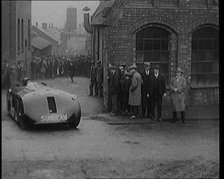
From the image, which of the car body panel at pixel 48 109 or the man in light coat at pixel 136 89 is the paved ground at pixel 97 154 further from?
the man in light coat at pixel 136 89

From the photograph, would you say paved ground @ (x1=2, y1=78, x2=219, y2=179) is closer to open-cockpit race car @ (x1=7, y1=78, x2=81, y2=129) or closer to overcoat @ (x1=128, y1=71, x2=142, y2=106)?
open-cockpit race car @ (x1=7, y1=78, x2=81, y2=129)

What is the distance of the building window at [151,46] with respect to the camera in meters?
4.56

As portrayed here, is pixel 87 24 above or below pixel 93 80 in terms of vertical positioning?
above

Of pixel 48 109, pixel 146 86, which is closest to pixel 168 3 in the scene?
pixel 48 109

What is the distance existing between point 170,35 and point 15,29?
10.9ft

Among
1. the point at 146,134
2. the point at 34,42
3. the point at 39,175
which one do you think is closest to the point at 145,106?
the point at 146,134

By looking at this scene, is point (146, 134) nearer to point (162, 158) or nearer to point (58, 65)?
point (162, 158)

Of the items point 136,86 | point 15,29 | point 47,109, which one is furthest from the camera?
point 136,86

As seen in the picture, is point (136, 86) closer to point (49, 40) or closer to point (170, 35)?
point (170, 35)

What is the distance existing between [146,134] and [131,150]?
1.96ft

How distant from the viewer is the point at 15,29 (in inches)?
42.8

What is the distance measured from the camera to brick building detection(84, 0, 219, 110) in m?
1.91

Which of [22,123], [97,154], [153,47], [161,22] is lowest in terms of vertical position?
[97,154]

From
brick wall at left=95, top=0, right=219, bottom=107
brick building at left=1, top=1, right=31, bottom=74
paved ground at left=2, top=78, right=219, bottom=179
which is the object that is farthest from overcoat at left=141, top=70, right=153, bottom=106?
brick building at left=1, top=1, right=31, bottom=74
